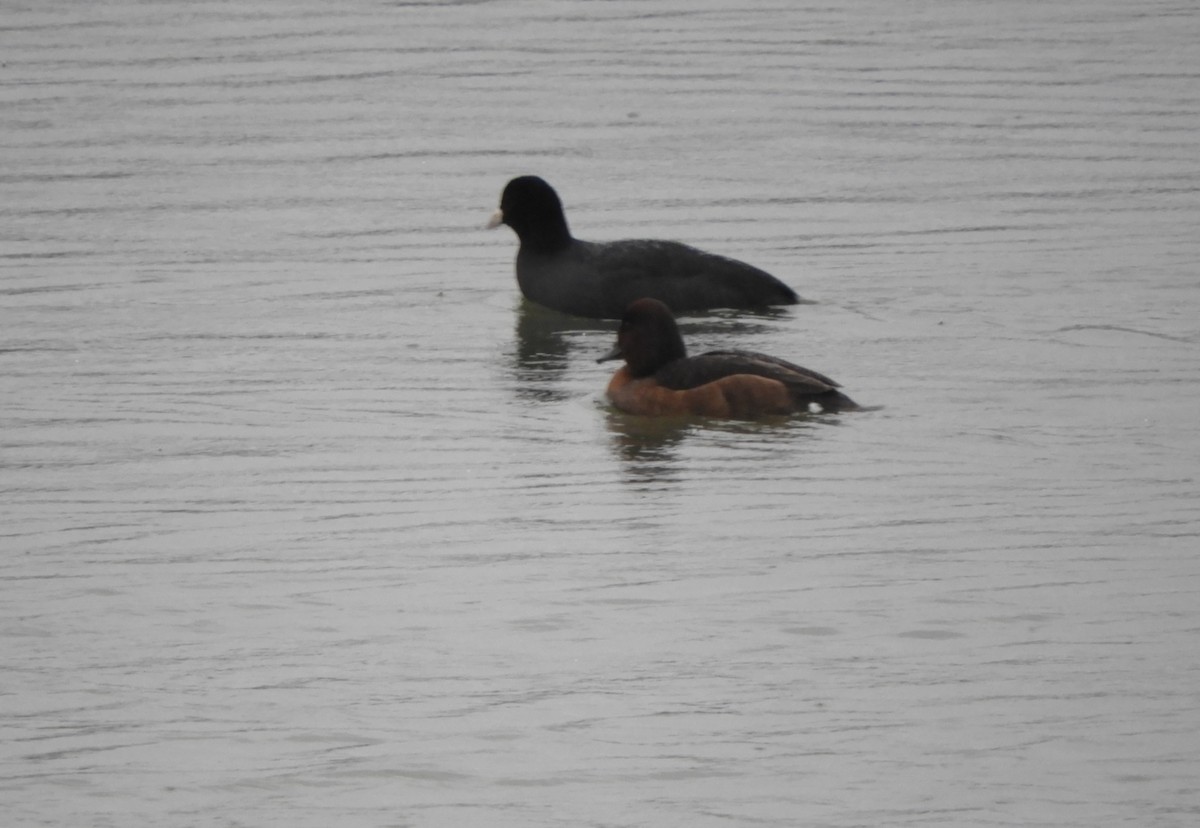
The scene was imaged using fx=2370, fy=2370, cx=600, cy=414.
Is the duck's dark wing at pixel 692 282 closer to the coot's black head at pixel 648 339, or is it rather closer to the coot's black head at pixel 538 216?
the coot's black head at pixel 538 216

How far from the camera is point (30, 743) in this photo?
821 centimetres

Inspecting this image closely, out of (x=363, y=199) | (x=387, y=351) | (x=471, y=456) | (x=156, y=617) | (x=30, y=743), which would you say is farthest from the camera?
(x=363, y=199)

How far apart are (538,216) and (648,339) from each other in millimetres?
3265

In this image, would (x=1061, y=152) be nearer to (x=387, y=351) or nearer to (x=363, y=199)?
(x=363, y=199)

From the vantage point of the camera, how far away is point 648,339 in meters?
13.0

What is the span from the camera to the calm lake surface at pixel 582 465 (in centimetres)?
809

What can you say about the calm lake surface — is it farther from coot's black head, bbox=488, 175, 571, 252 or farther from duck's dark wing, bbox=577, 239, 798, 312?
coot's black head, bbox=488, 175, 571, 252

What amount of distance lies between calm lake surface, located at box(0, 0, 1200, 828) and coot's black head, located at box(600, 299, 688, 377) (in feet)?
1.70

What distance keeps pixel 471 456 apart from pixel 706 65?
12.9 m

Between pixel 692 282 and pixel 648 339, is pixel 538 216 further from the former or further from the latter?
pixel 648 339

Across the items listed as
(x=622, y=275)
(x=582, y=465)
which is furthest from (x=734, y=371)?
(x=622, y=275)

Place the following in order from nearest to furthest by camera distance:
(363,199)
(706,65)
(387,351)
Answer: (387,351) → (363,199) → (706,65)

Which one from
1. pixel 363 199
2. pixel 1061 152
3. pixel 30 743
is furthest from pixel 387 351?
pixel 1061 152

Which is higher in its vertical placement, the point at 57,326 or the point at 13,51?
the point at 13,51
